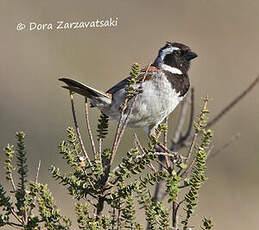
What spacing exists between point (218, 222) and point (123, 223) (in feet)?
14.7

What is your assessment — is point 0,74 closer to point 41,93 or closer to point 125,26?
point 41,93

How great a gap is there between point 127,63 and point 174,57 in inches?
259

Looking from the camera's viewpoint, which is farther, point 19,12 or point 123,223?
point 19,12

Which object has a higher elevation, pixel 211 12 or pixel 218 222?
pixel 211 12

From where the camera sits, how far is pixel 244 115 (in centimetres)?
879

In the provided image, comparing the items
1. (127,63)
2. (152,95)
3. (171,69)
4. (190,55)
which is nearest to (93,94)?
(152,95)

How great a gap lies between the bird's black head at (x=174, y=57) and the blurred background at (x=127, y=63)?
338cm

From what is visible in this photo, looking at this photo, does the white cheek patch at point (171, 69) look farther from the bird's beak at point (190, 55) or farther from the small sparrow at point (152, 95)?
the bird's beak at point (190, 55)

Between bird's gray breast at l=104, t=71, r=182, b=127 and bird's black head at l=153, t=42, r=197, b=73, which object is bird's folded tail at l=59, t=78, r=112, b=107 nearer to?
bird's gray breast at l=104, t=71, r=182, b=127

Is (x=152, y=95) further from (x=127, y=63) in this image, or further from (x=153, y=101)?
(x=127, y=63)

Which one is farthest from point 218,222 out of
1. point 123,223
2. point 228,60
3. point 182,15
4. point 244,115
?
point 182,15

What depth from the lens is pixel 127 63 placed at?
10.1 metres

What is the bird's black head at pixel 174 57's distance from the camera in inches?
137

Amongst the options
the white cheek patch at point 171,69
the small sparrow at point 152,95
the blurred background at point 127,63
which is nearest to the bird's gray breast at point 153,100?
the small sparrow at point 152,95
